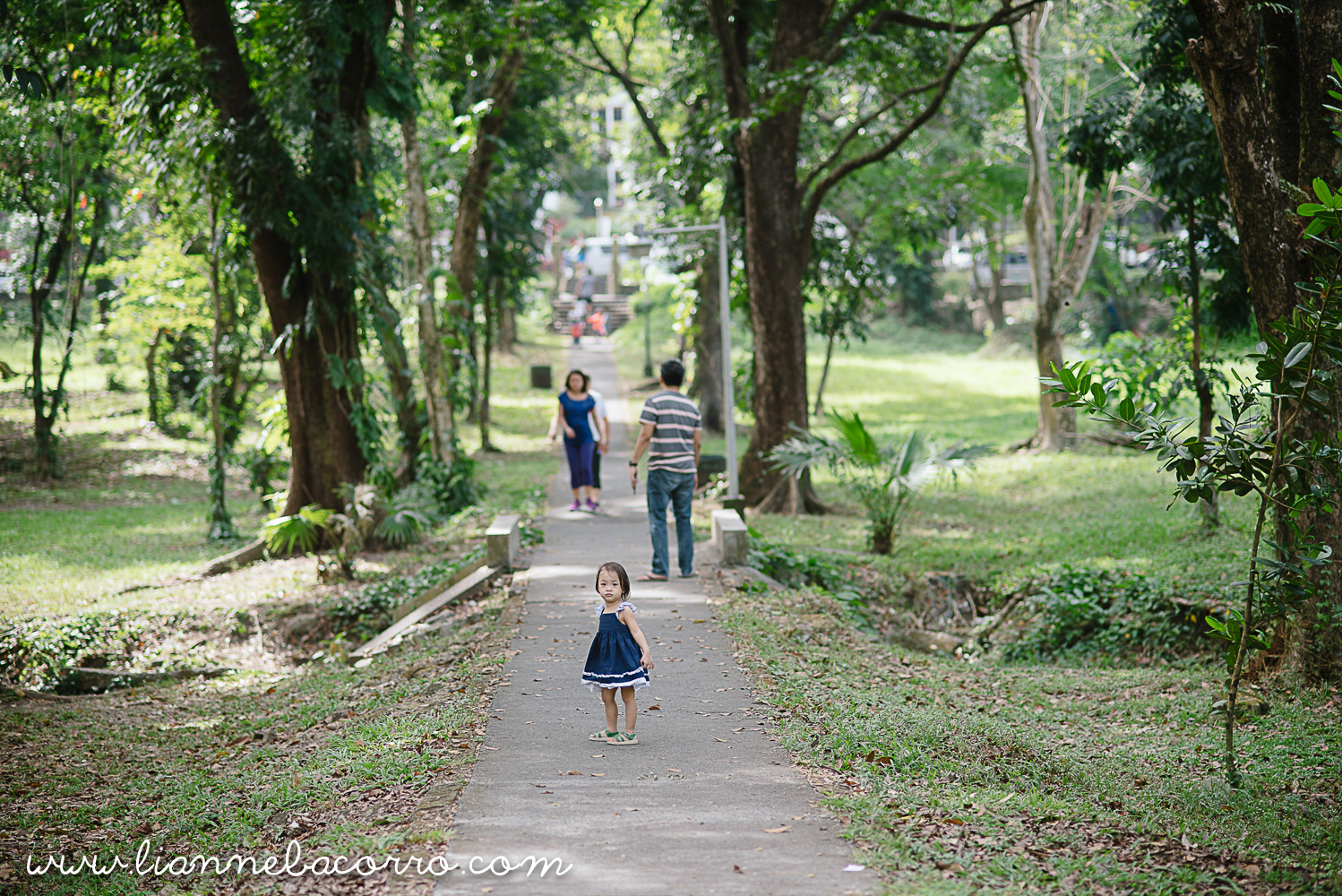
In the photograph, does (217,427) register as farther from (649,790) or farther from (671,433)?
(649,790)

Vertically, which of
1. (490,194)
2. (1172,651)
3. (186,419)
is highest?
(490,194)

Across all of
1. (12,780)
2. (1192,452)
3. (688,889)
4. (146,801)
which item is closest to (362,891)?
(688,889)

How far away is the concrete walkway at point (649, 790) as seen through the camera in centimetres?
440

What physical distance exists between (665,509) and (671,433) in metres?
0.69

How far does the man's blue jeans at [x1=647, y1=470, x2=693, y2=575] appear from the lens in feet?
31.9

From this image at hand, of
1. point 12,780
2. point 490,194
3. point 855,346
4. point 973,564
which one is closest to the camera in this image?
point 12,780

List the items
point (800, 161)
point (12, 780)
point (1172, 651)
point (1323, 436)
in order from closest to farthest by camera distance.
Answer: point (1323, 436) → point (12, 780) → point (1172, 651) → point (800, 161)

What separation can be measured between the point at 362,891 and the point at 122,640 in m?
7.38

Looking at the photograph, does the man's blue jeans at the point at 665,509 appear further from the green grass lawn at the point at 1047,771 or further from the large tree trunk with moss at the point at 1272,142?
the large tree trunk with moss at the point at 1272,142

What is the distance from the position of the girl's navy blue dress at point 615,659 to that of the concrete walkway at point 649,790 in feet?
1.30

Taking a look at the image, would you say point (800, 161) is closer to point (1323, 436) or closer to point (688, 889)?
point (1323, 436)

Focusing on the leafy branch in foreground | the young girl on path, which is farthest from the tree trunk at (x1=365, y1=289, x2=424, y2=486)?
the leafy branch in foreground

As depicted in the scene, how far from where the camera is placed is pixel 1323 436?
522 cm

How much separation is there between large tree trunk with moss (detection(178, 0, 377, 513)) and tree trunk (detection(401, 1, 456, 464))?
2.14 ft
